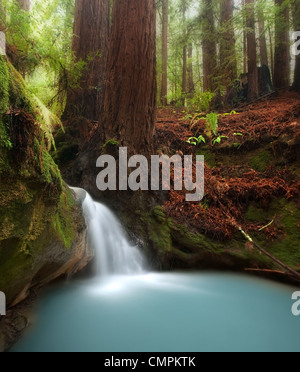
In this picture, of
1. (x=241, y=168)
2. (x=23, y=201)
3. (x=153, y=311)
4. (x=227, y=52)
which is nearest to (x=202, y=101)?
(x=227, y=52)

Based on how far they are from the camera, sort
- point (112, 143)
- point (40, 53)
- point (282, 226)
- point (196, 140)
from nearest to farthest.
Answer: point (282, 226) < point (112, 143) < point (40, 53) < point (196, 140)

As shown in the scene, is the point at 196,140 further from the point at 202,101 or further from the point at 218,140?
the point at 202,101

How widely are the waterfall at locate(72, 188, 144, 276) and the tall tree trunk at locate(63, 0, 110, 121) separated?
11.4ft

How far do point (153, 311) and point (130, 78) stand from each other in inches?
171

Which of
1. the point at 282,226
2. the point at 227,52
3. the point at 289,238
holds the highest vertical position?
the point at 227,52

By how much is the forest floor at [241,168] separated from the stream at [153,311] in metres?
1.04

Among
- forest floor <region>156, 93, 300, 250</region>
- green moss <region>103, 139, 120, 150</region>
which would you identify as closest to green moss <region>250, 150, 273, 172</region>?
forest floor <region>156, 93, 300, 250</region>

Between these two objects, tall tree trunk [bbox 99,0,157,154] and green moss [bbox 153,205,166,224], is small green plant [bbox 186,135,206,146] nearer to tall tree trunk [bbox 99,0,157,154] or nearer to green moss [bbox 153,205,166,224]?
tall tree trunk [bbox 99,0,157,154]

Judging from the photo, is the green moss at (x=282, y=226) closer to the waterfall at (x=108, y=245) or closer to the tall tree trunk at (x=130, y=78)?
the waterfall at (x=108, y=245)

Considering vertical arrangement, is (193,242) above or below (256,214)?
below

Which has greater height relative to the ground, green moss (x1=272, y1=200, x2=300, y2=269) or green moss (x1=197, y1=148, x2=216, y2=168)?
green moss (x1=197, y1=148, x2=216, y2=168)

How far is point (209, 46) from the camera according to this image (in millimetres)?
9562

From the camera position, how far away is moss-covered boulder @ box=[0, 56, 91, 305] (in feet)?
6.46

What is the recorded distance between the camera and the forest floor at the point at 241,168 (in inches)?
171
